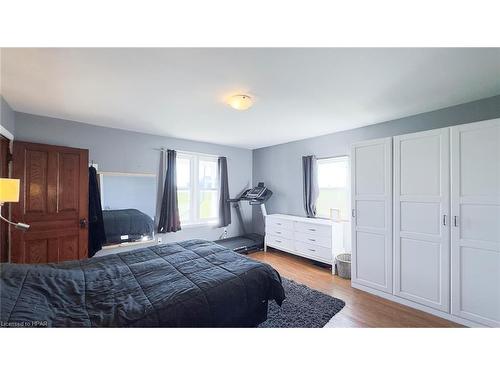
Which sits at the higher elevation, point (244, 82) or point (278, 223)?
point (244, 82)

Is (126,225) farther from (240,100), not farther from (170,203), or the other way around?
(240,100)

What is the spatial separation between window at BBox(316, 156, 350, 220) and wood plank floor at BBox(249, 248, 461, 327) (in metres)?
1.06

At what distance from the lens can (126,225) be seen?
11.1 ft

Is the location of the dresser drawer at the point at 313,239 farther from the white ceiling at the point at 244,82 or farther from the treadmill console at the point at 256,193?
the white ceiling at the point at 244,82

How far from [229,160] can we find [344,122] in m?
2.55

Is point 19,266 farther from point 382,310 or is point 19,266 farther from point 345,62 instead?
point 382,310

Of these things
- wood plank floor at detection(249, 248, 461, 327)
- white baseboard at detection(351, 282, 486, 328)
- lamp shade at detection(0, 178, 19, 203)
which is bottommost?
wood plank floor at detection(249, 248, 461, 327)

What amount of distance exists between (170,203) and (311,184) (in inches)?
104

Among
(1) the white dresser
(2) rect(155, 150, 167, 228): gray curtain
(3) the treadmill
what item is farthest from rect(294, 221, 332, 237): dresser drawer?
(2) rect(155, 150, 167, 228): gray curtain

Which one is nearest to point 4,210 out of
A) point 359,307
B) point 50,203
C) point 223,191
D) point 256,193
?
point 50,203

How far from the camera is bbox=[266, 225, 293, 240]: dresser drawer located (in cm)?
388

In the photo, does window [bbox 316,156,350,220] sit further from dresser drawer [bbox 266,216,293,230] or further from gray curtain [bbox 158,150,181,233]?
gray curtain [bbox 158,150,181,233]
